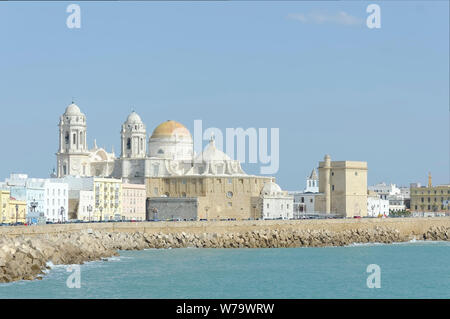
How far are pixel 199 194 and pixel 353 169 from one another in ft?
66.4

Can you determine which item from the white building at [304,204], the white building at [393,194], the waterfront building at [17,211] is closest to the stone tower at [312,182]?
the white building at [393,194]

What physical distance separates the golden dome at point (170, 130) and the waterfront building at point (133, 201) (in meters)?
9.16

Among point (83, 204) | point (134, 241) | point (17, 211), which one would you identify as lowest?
point (134, 241)

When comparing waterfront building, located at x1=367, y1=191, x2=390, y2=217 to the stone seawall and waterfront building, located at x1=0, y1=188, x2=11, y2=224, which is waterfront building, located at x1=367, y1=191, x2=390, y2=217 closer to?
the stone seawall

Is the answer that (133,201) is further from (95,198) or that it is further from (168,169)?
(168,169)

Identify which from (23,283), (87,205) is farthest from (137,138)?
(23,283)

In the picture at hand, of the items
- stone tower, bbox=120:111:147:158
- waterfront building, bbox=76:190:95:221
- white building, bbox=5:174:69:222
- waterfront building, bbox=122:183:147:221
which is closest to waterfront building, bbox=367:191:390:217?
stone tower, bbox=120:111:147:158

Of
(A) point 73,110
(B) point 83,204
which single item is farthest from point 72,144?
(B) point 83,204

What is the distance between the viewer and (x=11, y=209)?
7888cm

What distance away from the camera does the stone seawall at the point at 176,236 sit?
47.9 meters

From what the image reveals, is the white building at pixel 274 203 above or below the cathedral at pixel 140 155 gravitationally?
below

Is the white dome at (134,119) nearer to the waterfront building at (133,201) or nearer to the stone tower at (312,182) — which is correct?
the waterfront building at (133,201)

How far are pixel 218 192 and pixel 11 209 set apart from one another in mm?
27123
